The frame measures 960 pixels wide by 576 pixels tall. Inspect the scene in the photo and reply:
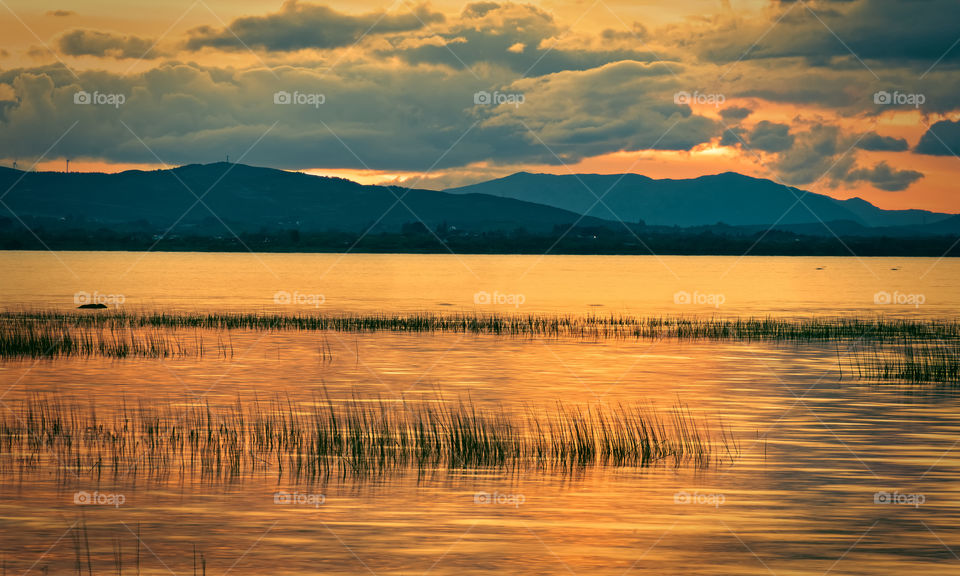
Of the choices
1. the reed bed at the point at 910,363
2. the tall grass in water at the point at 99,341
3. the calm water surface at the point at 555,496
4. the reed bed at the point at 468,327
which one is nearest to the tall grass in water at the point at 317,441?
the calm water surface at the point at 555,496

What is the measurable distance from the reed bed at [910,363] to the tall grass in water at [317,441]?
14089 millimetres

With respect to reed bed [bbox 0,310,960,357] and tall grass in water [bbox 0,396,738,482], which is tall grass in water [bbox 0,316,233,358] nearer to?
reed bed [bbox 0,310,960,357]

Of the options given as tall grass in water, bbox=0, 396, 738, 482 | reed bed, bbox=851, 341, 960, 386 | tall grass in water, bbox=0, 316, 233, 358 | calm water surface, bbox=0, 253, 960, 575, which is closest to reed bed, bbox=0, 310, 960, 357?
tall grass in water, bbox=0, 316, 233, 358

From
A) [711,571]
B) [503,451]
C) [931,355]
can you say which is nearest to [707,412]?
[503,451]

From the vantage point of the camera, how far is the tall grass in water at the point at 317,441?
21.8 metres

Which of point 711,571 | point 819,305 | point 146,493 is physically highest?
point 819,305

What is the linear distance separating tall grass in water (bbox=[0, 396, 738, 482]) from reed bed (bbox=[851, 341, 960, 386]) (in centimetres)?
1409

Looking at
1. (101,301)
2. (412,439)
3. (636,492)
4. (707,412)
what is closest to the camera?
(636,492)

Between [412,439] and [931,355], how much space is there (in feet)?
96.8

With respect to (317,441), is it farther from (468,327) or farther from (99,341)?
(468,327)

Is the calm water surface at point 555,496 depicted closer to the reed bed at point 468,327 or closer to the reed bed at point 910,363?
Result: the reed bed at point 910,363

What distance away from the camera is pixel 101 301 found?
3327 inches

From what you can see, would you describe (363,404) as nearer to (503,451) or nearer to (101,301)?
(503,451)

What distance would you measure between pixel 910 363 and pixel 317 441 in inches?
1054
